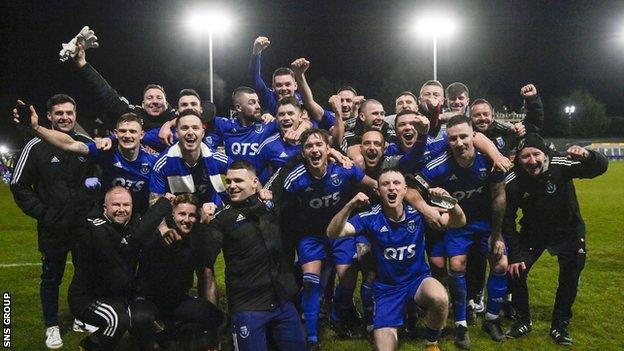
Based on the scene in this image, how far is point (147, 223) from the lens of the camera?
471 cm

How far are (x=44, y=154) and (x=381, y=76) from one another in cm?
5531

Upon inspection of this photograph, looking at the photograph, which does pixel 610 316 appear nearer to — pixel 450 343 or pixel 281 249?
pixel 450 343

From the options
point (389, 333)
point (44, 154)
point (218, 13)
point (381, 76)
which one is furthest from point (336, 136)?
point (381, 76)

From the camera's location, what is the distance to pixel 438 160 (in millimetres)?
5562

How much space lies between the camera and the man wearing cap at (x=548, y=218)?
5496 millimetres

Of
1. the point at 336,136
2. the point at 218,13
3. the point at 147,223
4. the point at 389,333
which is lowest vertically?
the point at 389,333

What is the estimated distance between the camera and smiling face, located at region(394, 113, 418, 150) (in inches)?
225

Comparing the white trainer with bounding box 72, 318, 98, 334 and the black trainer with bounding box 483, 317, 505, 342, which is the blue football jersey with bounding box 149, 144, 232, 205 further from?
the black trainer with bounding box 483, 317, 505, 342

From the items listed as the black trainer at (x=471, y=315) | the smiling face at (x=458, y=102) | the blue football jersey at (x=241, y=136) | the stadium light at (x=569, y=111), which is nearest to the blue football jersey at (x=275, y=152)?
the blue football jersey at (x=241, y=136)

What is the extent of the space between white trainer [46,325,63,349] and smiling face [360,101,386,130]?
12.0 ft

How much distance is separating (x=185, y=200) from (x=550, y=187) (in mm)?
3417

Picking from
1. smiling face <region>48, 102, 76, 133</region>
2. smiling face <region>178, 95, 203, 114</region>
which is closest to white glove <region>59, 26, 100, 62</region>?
smiling face <region>48, 102, 76, 133</region>

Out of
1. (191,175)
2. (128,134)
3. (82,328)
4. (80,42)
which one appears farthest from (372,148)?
(82,328)

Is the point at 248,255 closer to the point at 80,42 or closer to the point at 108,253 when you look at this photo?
the point at 108,253
